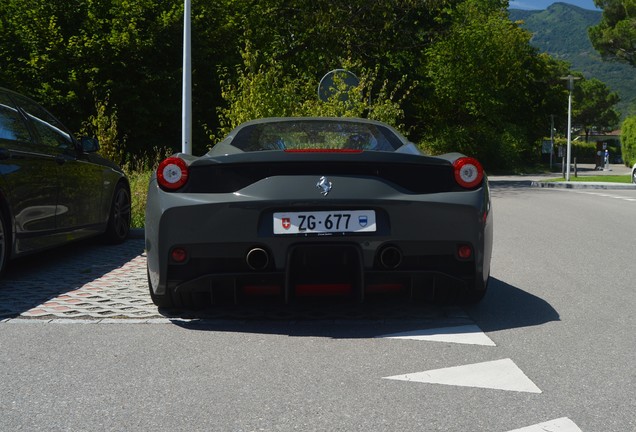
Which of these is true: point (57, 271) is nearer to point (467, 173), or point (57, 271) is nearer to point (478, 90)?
point (467, 173)

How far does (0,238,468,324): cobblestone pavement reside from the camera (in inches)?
195

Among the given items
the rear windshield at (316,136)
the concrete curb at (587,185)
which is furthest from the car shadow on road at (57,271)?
the concrete curb at (587,185)

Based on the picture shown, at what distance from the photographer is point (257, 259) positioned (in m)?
4.41

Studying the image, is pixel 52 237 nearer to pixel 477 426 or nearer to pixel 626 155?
pixel 477 426

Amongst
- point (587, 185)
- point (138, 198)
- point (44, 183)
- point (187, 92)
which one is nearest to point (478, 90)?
point (587, 185)

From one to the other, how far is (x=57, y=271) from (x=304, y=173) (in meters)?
3.34

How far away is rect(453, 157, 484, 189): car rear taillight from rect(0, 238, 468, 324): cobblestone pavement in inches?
33.3

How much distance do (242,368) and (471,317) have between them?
5.75ft

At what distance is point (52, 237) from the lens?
22.2 feet

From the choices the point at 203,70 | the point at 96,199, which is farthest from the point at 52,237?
the point at 203,70

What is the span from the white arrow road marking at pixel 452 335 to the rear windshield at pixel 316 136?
4.46 feet

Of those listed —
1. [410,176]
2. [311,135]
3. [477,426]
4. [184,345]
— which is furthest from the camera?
[311,135]

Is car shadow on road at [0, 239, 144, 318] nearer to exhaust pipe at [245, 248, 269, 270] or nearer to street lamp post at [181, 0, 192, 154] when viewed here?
exhaust pipe at [245, 248, 269, 270]

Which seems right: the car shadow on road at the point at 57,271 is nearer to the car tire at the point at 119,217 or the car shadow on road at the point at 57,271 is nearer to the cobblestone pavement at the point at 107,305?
the cobblestone pavement at the point at 107,305
